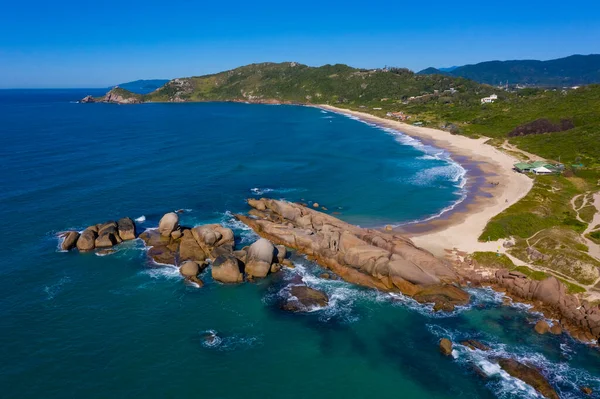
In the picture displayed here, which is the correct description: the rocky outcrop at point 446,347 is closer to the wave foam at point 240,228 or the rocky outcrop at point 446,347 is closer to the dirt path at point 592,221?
the dirt path at point 592,221

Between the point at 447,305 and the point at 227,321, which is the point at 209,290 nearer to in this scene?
the point at 227,321

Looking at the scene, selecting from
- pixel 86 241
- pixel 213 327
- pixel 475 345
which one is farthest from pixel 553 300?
pixel 86 241

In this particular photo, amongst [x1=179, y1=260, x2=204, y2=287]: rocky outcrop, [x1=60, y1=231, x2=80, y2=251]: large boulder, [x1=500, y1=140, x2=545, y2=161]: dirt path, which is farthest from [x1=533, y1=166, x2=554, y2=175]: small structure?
[x1=60, y1=231, x2=80, y2=251]: large boulder

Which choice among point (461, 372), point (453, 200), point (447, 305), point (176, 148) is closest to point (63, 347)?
point (461, 372)

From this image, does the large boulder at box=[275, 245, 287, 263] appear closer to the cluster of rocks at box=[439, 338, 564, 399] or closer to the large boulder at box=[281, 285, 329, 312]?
the large boulder at box=[281, 285, 329, 312]

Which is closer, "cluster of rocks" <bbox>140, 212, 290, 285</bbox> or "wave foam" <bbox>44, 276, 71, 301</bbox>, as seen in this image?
"wave foam" <bbox>44, 276, 71, 301</bbox>

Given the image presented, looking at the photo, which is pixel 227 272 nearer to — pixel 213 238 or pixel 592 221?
pixel 213 238
